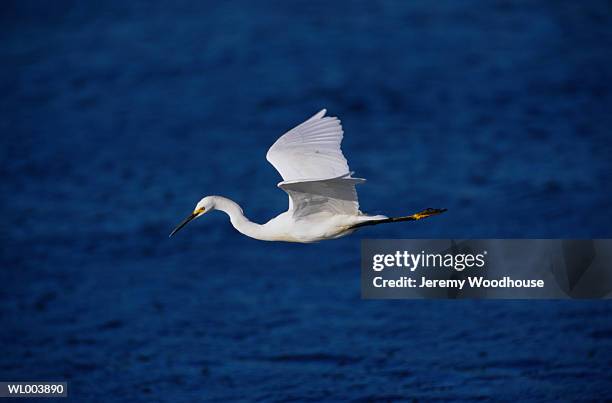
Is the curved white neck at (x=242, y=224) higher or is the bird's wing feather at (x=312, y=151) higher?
the bird's wing feather at (x=312, y=151)

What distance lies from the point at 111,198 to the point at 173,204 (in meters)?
0.47

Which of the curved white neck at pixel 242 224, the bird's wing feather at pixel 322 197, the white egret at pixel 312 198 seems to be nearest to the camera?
the bird's wing feather at pixel 322 197

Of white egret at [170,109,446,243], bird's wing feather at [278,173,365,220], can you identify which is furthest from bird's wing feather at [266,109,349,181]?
bird's wing feather at [278,173,365,220]

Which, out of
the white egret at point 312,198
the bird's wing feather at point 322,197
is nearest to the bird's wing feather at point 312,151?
the white egret at point 312,198

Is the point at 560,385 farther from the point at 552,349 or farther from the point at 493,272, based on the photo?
the point at 493,272

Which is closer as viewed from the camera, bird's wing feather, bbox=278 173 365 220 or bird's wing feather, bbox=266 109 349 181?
bird's wing feather, bbox=278 173 365 220

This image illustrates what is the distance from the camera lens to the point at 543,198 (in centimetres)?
691

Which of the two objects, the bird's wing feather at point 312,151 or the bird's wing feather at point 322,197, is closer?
the bird's wing feather at point 322,197

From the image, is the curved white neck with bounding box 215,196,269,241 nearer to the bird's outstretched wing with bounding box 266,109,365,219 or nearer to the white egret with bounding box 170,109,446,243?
the white egret with bounding box 170,109,446,243

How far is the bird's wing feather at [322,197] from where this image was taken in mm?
3859

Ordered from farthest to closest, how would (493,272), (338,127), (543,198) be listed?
(543,198)
(493,272)
(338,127)

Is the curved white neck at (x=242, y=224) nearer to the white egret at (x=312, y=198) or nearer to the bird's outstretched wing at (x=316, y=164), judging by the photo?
the white egret at (x=312, y=198)

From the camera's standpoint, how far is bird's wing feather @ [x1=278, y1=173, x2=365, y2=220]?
3.86 m

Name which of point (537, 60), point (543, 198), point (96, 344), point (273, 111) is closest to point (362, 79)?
point (273, 111)
